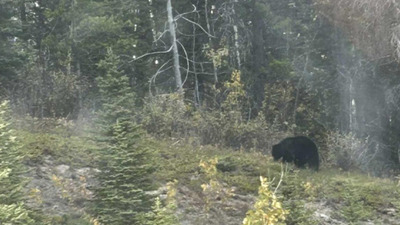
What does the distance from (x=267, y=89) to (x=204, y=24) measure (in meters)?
3.40

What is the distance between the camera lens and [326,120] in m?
21.2

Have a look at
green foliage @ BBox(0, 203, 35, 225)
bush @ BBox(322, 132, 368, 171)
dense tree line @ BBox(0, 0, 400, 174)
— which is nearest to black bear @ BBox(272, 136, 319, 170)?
bush @ BBox(322, 132, 368, 171)

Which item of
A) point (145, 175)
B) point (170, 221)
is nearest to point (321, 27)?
point (145, 175)

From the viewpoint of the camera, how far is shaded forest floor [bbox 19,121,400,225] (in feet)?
28.3

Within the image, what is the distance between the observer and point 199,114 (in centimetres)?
1459

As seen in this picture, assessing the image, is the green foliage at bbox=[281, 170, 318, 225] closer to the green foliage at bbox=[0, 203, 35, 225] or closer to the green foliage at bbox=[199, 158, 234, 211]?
the green foliage at bbox=[199, 158, 234, 211]

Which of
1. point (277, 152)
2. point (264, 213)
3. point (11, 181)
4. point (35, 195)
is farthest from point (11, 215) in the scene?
point (277, 152)

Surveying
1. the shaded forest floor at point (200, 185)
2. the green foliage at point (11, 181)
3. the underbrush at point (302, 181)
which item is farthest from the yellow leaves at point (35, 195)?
the underbrush at point (302, 181)

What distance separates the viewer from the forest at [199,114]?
693 centimetres

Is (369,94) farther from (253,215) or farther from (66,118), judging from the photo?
(253,215)

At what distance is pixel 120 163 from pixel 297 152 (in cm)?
774

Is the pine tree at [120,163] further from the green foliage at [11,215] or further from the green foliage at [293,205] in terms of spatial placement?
the green foliage at [293,205]

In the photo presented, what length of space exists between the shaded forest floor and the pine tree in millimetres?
583

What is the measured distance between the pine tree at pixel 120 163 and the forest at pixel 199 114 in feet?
0.06
